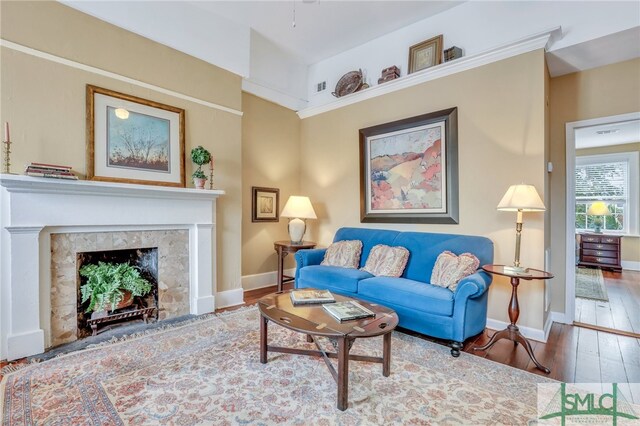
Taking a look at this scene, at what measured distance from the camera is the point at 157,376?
2094 mm

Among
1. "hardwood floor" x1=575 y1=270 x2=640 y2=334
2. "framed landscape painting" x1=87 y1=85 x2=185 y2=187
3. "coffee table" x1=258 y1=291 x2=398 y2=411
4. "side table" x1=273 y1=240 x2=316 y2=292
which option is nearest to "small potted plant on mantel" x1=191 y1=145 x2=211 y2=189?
"framed landscape painting" x1=87 y1=85 x2=185 y2=187

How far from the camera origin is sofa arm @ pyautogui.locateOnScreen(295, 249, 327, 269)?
12.5ft

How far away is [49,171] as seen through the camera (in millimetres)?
2420

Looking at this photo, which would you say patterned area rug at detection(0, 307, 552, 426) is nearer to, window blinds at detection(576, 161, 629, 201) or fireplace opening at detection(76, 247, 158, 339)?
fireplace opening at detection(76, 247, 158, 339)

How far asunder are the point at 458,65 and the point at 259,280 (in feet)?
12.5

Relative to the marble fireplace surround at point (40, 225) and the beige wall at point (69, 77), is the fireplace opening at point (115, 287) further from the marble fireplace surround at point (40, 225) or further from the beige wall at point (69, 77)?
the beige wall at point (69, 77)

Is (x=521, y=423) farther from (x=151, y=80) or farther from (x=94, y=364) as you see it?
(x=151, y=80)

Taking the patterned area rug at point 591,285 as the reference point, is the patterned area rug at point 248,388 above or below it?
above

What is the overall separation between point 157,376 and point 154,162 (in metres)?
2.09

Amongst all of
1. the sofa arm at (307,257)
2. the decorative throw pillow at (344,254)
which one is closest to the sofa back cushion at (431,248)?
the decorative throw pillow at (344,254)

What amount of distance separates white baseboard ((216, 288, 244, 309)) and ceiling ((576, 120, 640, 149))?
19.5ft

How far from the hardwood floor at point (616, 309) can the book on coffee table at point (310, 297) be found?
3017 millimetres

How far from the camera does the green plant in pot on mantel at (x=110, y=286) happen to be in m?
2.81

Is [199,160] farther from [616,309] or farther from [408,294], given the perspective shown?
[616,309]
